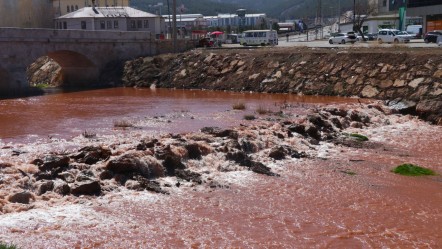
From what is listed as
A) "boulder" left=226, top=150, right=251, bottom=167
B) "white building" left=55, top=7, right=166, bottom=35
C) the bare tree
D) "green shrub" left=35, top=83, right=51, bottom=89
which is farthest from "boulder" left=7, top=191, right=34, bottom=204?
the bare tree

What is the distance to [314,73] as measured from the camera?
37062 mm

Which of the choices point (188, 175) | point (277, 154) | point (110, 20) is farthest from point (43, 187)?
point (110, 20)

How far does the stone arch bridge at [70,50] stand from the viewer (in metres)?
38.4

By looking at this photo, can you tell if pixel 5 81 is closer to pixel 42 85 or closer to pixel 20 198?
pixel 42 85

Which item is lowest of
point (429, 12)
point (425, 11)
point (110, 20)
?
point (110, 20)

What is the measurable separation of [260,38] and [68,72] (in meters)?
23.9

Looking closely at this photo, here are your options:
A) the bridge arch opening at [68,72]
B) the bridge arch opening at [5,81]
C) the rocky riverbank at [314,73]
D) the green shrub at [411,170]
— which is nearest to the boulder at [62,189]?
the green shrub at [411,170]

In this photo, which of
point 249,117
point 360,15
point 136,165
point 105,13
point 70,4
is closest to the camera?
point 136,165

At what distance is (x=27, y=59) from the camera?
129ft

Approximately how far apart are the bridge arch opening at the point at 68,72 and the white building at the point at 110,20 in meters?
10.7

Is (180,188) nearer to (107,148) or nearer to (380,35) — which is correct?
(107,148)

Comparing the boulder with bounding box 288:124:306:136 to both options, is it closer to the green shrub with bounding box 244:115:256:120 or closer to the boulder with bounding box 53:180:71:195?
the green shrub with bounding box 244:115:256:120

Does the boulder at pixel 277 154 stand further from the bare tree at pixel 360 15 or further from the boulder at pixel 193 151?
the bare tree at pixel 360 15

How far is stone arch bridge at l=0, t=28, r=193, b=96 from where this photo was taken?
126 ft
